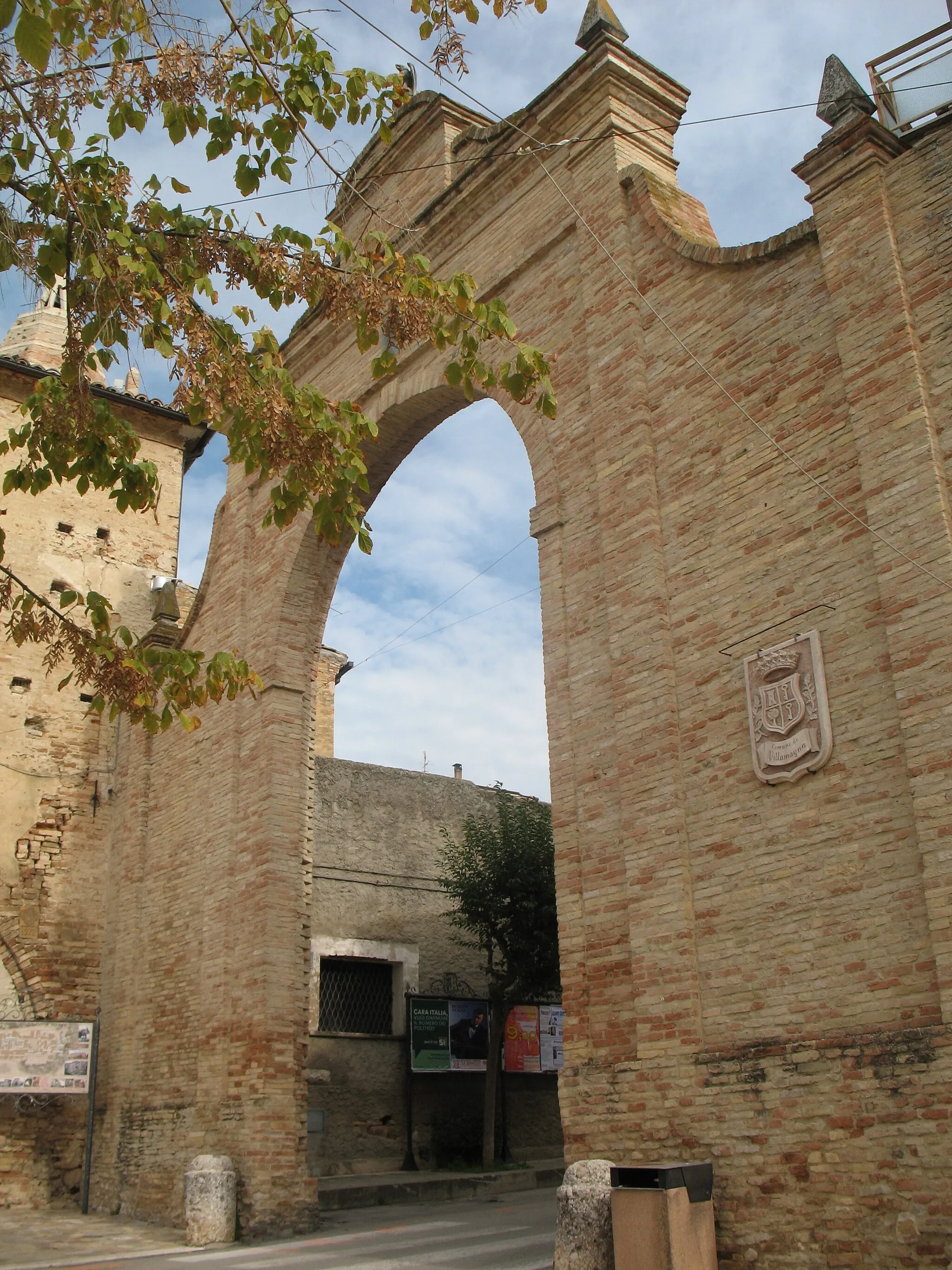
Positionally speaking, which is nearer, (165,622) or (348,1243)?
(348,1243)

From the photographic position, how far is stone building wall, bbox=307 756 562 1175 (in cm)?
1479

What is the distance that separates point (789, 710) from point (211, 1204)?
685 centimetres

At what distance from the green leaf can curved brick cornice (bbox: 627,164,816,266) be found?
16.9 ft

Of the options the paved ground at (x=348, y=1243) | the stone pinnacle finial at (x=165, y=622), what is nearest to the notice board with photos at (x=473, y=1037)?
the paved ground at (x=348, y=1243)

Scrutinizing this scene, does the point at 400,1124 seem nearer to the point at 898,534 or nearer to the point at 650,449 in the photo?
the point at 650,449

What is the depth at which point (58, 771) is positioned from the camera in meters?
14.9

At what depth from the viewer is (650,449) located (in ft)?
27.4

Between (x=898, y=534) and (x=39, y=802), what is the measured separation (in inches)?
A: 454

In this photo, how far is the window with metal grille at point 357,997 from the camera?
15.5 m

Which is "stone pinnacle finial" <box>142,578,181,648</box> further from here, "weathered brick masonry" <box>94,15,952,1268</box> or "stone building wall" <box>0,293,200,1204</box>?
"weathered brick masonry" <box>94,15,952,1268</box>

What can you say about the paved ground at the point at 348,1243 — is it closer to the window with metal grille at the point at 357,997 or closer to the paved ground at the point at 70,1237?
the paved ground at the point at 70,1237

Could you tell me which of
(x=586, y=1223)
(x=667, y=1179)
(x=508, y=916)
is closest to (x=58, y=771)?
(x=508, y=916)

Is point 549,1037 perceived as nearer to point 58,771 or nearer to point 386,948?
point 386,948

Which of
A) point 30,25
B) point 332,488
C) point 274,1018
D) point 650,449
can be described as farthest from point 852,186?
point 274,1018
